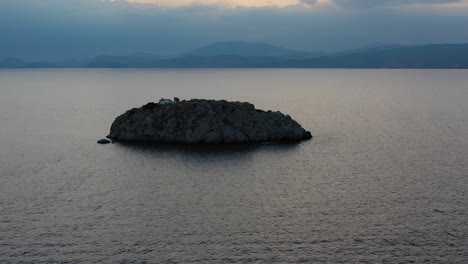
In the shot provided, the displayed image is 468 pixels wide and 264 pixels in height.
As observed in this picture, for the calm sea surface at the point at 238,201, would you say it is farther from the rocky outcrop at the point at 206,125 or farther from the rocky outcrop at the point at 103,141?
the rocky outcrop at the point at 206,125

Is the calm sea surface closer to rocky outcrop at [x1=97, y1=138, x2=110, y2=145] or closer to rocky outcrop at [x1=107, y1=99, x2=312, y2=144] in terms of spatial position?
rocky outcrop at [x1=97, y1=138, x2=110, y2=145]

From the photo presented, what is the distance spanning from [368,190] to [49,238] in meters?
37.9

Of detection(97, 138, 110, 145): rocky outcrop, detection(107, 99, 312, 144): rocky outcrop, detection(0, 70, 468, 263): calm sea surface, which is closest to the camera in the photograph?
detection(0, 70, 468, 263): calm sea surface

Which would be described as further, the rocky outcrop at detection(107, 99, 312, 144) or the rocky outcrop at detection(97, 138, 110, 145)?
the rocky outcrop at detection(97, 138, 110, 145)

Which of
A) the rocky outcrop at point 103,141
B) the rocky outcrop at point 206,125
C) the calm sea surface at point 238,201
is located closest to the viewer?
the calm sea surface at point 238,201

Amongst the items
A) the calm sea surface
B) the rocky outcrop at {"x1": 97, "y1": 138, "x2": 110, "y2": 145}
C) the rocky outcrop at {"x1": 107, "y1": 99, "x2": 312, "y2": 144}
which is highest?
the rocky outcrop at {"x1": 107, "y1": 99, "x2": 312, "y2": 144}

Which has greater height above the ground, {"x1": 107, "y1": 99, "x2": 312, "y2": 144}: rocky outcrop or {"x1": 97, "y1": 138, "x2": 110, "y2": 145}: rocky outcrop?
{"x1": 107, "y1": 99, "x2": 312, "y2": 144}: rocky outcrop

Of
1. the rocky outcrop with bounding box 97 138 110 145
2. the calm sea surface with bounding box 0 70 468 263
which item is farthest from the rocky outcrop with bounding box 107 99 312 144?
the calm sea surface with bounding box 0 70 468 263

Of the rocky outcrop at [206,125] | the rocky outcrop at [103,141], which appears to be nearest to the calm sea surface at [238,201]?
the rocky outcrop at [103,141]

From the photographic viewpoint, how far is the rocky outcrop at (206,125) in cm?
9581

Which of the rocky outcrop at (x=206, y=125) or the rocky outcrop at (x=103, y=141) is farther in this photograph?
the rocky outcrop at (x=103, y=141)

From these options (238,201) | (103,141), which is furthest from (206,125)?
(238,201)

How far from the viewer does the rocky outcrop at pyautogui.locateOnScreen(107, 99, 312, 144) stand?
95.8 metres

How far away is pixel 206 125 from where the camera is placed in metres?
96.4
